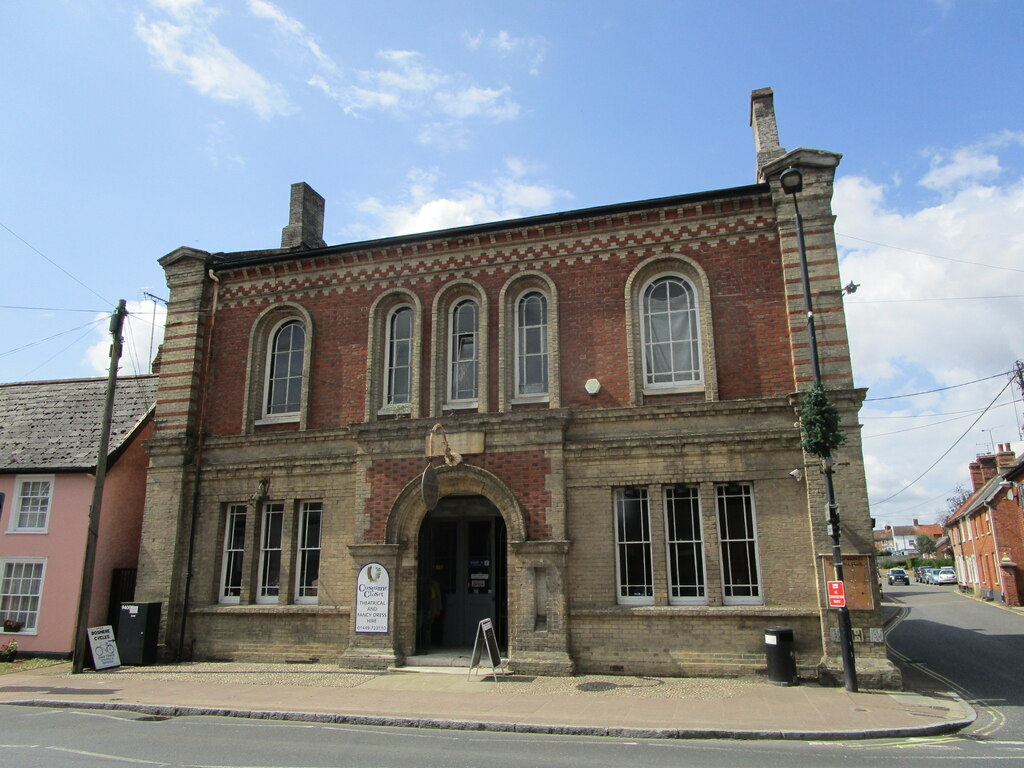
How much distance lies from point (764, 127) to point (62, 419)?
19.7 m

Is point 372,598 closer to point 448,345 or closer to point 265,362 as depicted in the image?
point 448,345

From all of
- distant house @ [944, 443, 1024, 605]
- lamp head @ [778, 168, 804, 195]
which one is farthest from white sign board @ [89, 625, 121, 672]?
distant house @ [944, 443, 1024, 605]

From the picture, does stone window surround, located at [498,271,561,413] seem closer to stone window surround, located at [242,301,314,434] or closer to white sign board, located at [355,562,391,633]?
white sign board, located at [355,562,391,633]

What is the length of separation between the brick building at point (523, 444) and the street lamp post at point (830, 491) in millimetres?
657

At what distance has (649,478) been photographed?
13.6 m

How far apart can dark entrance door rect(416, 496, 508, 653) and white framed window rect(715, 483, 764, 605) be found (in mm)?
4989

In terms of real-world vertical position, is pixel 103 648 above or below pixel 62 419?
below

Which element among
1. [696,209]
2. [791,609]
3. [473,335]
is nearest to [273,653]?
[473,335]

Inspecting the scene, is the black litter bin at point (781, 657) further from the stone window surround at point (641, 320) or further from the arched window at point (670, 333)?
the arched window at point (670, 333)

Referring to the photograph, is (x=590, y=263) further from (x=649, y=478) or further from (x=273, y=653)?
(x=273, y=653)

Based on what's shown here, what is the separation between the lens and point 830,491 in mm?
11641

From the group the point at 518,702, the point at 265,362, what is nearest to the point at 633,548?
the point at 518,702

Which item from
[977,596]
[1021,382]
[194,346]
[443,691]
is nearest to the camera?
[443,691]

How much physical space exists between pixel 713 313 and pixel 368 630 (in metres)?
9.39
